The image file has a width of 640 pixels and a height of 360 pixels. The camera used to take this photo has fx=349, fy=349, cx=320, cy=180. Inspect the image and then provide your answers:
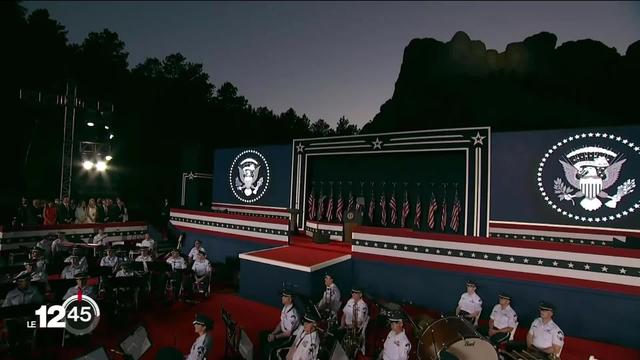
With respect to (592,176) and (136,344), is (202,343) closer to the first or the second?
(136,344)

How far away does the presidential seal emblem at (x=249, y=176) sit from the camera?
1908 centimetres

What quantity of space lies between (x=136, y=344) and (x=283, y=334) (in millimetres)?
2764

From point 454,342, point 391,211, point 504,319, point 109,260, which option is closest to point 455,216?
point 391,211

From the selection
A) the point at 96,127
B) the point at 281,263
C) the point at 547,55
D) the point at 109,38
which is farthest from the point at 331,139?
the point at 547,55

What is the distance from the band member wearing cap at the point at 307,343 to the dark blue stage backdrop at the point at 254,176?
1188 centimetres

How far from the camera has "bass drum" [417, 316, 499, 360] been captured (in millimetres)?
5602

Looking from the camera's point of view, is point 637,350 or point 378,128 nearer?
point 637,350

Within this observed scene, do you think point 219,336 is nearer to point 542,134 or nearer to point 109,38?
point 542,134

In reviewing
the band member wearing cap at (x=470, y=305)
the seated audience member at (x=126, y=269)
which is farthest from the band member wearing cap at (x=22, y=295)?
the band member wearing cap at (x=470, y=305)

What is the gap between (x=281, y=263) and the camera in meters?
10.8

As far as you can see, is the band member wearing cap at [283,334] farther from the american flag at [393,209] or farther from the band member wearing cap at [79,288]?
the american flag at [393,209]

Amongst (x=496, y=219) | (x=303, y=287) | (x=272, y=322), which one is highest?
(x=496, y=219)

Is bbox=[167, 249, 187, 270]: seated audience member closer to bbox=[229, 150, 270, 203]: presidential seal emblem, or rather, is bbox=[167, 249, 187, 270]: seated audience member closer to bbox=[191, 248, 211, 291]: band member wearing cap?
bbox=[191, 248, 211, 291]: band member wearing cap

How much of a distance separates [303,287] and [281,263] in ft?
3.48
